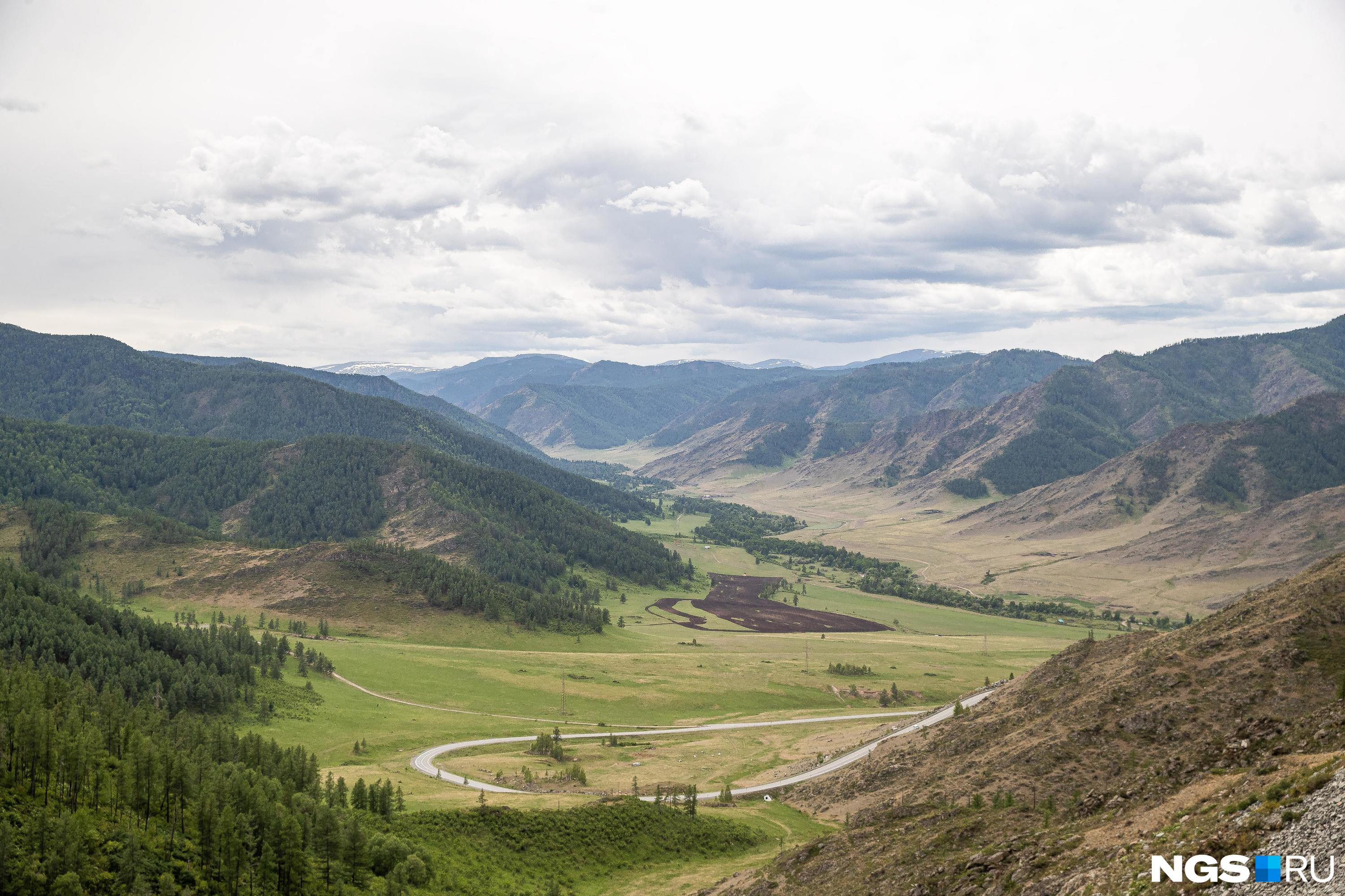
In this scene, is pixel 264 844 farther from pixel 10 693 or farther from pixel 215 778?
pixel 10 693

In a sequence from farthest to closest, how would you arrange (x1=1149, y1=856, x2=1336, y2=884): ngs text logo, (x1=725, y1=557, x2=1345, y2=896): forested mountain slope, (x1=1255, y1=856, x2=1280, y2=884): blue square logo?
1. (x1=725, y1=557, x2=1345, y2=896): forested mountain slope
2. (x1=1255, y1=856, x2=1280, y2=884): blue square logo
3. (x1=1149, y1=856, x2=1336, y2=884): ngs text logo

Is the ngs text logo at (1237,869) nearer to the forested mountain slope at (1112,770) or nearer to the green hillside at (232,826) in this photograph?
the forested mountain slope at (1112,770)

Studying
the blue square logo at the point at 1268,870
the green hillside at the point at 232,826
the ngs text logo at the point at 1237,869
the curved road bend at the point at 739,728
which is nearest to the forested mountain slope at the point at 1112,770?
the ngs text logo at the point at 1237,869

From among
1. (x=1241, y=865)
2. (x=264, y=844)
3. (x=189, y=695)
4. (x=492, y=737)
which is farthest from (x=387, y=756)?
(x=1241, y=865)

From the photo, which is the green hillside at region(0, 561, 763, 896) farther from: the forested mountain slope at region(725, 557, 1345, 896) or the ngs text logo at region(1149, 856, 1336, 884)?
the ngs text logo at region(1149, 856, 1336, 884)

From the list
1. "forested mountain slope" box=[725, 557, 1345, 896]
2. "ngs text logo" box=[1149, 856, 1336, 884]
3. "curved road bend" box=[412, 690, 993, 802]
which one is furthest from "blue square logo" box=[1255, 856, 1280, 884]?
"curved road bend" box=[412, 690, 993, 802]

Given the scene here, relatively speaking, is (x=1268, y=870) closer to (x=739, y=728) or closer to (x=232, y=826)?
(x=232, y=826)
